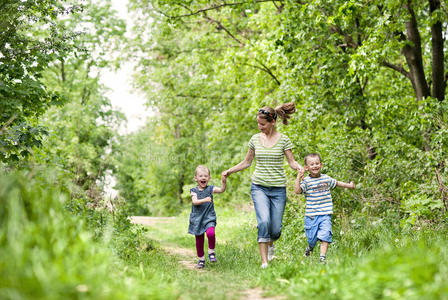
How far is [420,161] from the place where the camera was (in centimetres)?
806

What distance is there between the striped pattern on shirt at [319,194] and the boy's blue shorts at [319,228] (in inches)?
2.9

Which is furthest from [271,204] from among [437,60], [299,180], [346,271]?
[437,60]

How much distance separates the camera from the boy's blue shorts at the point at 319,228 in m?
5.89

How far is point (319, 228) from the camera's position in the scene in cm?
608

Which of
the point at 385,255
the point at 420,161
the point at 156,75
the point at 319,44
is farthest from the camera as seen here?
the point at 156,75

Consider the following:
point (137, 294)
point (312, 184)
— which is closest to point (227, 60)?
point (312, 184)

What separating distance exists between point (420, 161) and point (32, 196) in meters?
6.90

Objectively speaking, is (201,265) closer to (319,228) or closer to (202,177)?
(202,177)

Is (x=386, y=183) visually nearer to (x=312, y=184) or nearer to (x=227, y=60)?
(x=312, y=184)

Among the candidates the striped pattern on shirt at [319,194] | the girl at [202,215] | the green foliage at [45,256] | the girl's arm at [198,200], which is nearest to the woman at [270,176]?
the striped pattern on shirt at [319,194]

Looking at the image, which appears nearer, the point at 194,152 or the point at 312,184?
the point at 312,184

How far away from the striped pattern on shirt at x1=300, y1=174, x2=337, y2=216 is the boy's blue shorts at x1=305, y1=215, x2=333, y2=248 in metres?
0.07

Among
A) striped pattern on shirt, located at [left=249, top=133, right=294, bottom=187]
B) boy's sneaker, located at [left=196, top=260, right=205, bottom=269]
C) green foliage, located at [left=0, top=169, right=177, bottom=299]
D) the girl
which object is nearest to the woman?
striped pattern on shirt, located at [left=249, top=133, right=294, bottom=187]

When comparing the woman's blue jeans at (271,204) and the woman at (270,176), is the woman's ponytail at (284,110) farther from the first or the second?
the woman's blue jeans at (271,204)
